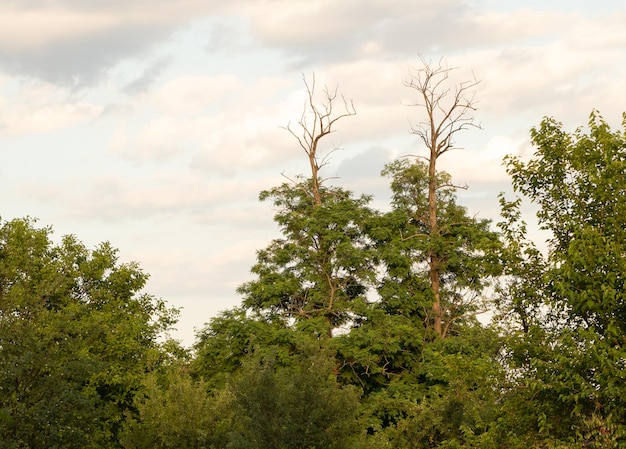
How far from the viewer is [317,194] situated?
59.1 meters

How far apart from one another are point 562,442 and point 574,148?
851 centimetres

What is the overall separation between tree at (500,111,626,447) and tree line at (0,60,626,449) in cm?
6

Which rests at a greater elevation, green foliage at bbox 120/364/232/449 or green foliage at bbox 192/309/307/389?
green foliage at bbox 192/309/307/389

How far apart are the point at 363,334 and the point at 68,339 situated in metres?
18.6

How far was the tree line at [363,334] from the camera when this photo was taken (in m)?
26.4

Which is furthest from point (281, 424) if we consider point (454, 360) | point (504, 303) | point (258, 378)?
point (504, 303)

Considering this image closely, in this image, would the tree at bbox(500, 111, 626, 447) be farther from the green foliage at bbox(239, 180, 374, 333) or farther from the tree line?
the green foliage at bbox(239, 180, 374, 333)

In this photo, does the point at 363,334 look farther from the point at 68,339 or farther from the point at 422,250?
the point at 68,339

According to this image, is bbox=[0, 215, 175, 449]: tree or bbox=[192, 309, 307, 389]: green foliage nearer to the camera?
bbox=[0, 215, 175, 449]: tree

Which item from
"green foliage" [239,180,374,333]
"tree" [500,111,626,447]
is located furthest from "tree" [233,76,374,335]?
"tree" [500,111,626,447]

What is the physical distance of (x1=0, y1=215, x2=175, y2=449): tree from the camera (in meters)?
32.7

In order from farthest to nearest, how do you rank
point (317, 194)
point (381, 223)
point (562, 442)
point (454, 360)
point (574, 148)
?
point (317, 194) < point (381, 223) < point (454, 360) < point (574, 148) < point (562, 442)

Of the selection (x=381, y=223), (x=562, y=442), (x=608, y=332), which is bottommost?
(x=562, y=442)

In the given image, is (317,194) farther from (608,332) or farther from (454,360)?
(608,332)
